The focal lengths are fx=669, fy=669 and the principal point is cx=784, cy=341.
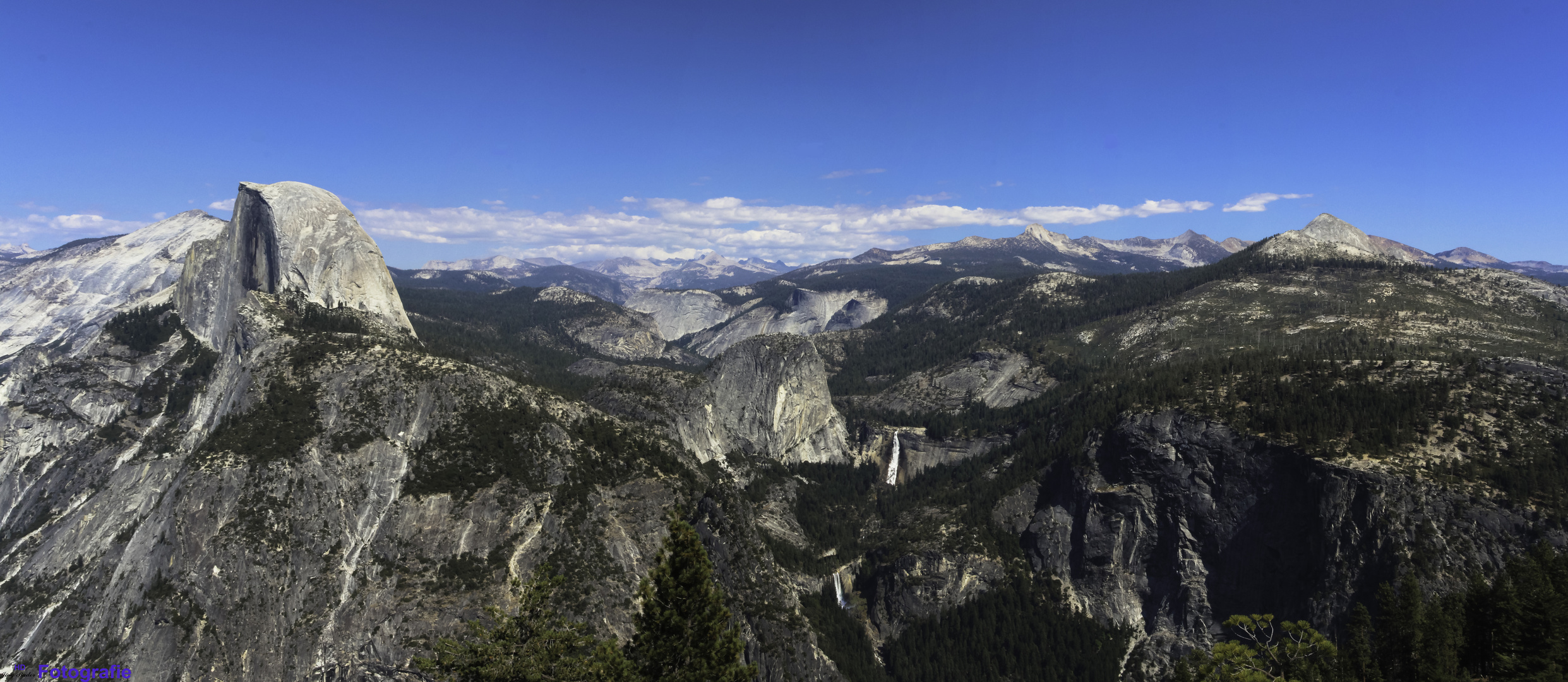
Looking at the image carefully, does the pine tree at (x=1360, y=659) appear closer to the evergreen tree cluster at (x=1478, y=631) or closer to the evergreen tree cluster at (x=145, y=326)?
the evergreen tree cluster at (x=1478, y=631)

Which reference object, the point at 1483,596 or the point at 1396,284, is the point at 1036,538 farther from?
the point at 1396,284

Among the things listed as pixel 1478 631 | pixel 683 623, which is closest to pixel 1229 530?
pixel 1478 631

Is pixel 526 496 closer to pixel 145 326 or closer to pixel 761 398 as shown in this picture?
pixel 761 398

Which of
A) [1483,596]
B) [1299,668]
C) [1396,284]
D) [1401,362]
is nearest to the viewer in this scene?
[1299,668]

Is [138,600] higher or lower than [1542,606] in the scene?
lower

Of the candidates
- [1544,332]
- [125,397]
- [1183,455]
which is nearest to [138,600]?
[125,397]

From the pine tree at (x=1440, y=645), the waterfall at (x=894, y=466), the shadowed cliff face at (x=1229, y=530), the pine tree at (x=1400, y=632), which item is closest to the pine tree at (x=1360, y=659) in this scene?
the pine tree at (x=1400, y=632)

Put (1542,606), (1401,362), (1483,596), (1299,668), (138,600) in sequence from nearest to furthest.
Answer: (1542,606), (1299,668), (1483,596), (138,600), (1401,362)
